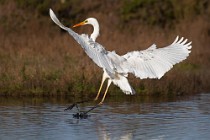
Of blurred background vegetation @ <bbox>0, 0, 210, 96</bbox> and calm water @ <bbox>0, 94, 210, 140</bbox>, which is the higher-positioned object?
blurred background vegetation @ <bbox>0, 0, 210, 96</bbox>

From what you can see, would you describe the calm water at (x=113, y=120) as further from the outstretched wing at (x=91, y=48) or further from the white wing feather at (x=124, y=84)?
the outstretched wing at (x=91, y=48)

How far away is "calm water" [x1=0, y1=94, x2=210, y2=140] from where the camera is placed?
10.6 m

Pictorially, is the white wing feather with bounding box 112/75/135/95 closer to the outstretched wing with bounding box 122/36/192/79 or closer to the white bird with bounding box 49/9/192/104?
the white bird with bounding box 49/9/192/104

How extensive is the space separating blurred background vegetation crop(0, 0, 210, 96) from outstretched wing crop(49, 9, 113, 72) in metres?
4.23

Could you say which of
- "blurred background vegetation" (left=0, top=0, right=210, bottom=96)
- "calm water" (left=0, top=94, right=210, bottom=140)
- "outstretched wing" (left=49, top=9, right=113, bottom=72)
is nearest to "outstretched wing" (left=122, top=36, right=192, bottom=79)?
"outstretched wing" (left=49, top=9, right=113, bottom=72)

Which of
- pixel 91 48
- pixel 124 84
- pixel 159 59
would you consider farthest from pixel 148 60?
pixel 91 48

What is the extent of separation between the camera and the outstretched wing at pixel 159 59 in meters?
11.6

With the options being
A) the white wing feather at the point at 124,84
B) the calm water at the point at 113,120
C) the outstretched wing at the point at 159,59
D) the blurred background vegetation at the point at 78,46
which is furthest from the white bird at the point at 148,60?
the blurred background vegetation at the point at 78,46

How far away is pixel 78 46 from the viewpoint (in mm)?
21172

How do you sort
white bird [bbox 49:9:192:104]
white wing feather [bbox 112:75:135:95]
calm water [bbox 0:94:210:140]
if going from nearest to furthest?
calm water [bbox 0:94:210:140]
white bird [bbox 49:9:192:104]
white wing feather [bbox 112:75:135:95]

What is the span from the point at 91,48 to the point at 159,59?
1.24 meters

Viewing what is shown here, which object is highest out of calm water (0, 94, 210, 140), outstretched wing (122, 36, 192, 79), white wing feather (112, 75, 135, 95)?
outstretched wing (122, 36, 192, 79)

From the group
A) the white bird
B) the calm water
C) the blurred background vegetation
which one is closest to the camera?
the calm water

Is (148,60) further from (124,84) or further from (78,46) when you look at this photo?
(78,46)
